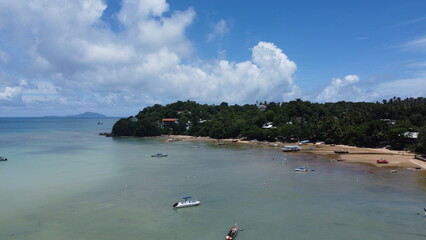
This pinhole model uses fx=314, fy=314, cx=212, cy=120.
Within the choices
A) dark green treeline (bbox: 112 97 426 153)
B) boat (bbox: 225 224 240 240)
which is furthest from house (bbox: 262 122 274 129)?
boat (bbox: 225 224 240 240)

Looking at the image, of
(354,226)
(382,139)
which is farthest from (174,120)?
(354,226)

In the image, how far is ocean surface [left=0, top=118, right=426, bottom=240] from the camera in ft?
72.6

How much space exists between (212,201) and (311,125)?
172 feet

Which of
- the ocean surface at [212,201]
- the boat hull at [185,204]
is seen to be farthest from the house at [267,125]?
the boat hull at [185,204]

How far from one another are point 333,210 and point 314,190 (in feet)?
19.5

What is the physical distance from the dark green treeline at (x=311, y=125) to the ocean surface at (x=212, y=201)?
19.1 metres

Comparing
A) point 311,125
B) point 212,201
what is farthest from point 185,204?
point 311,125

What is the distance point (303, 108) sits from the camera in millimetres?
101562

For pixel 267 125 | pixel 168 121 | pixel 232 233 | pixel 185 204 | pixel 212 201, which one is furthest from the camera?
pixel 168 121

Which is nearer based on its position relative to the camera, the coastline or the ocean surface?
the ocean surface

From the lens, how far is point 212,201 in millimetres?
28469

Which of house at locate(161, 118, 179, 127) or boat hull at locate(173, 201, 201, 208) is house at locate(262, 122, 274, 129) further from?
boat hull at locate(173, 201, 201, 208)

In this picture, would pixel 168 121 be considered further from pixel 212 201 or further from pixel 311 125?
pixel 212 201

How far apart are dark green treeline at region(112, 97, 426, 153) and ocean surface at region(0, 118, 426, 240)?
62.8 feet
